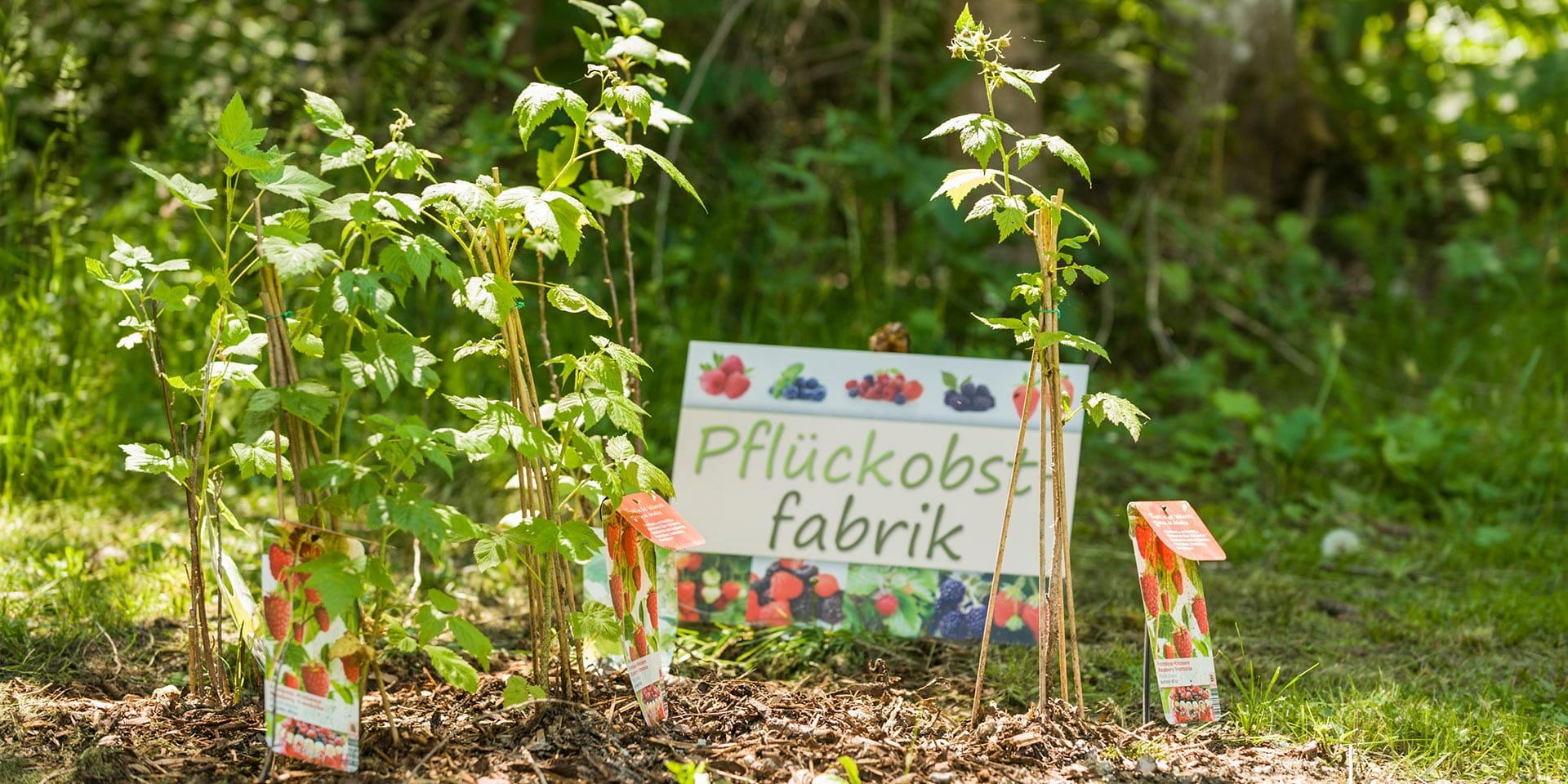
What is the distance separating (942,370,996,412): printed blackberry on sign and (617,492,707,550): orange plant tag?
26.9 inches

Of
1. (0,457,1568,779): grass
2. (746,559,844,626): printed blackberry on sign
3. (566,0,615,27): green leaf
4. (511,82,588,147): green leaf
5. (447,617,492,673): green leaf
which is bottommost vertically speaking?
(0,457,1568,779): grass

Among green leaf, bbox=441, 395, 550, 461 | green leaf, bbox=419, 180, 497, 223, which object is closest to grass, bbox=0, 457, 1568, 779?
green leaf, bbox=441, 395, 550, 461

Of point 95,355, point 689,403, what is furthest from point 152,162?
point 689,403

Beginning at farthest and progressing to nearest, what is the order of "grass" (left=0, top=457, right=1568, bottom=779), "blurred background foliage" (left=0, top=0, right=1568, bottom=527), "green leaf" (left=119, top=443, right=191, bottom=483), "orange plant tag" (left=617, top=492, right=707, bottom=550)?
"blurred background foliage" (left=0, top=0, right=1568, bottom=527), "grass" (left=0, top=457, right=1568, bottom=779), "orange plant tag" (left=617, top=492, right=707, bottom=550), "green leaf" (left=119, top=443, right=191, bottom=483)

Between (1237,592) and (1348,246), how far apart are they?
9.88 feet

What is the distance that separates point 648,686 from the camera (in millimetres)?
1691

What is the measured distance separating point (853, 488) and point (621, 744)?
77 centimetres

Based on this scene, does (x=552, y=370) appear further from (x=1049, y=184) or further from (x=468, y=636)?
(x=1049, y=184)

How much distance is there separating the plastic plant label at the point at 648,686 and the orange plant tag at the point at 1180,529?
72 centimetres

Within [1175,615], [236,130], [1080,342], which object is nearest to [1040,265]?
[1080,342]

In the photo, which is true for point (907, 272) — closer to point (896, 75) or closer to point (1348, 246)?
point (896, 75)

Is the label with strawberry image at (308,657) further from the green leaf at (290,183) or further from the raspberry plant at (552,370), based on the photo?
the green leaf at (290,183)

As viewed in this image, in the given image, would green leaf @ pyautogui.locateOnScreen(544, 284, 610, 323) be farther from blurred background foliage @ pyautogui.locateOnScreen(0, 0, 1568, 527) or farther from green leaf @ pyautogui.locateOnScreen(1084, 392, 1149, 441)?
blurred background foliage @ pyautogui.locateOnScreen(0, 0, 1568, 527)

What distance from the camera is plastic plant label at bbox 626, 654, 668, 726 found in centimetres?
167
